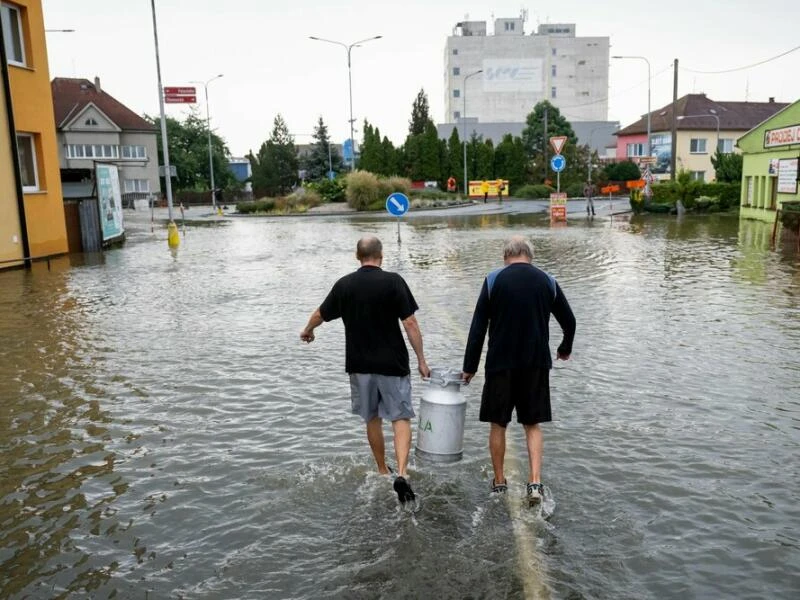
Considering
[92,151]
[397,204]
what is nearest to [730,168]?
[397,204]

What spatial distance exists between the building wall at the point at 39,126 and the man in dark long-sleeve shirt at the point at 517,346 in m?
18.7

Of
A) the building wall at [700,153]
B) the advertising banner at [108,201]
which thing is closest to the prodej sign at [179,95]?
the advertising banner at [108,201]

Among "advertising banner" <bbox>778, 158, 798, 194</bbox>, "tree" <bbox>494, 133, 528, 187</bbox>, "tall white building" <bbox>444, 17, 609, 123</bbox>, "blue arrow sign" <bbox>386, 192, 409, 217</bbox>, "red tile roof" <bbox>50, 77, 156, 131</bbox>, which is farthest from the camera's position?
"tall white building" <bbox>444, 17, 609, 123</bbox>

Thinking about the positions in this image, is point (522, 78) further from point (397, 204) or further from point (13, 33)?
point (13, 33)

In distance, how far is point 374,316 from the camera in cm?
535

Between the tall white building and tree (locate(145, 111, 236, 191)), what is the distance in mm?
37475

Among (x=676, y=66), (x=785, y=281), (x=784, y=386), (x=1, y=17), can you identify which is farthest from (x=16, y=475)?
(x=676, y=66)

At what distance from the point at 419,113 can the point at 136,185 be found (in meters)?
41.6

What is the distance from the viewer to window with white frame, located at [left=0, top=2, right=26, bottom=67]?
2030 cm

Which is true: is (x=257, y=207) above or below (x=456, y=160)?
below

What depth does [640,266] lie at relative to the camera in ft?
56.2

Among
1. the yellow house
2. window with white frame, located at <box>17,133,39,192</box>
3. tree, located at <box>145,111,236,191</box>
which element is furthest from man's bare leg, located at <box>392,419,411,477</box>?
tree, located at <box>145,111,236,191</box>

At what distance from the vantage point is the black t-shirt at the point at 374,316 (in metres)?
5.33

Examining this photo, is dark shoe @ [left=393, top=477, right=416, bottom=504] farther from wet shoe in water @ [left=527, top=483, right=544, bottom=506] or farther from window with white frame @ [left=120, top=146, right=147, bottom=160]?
window with white frame @ [left=120, top=146, right=147, bottom=160]
